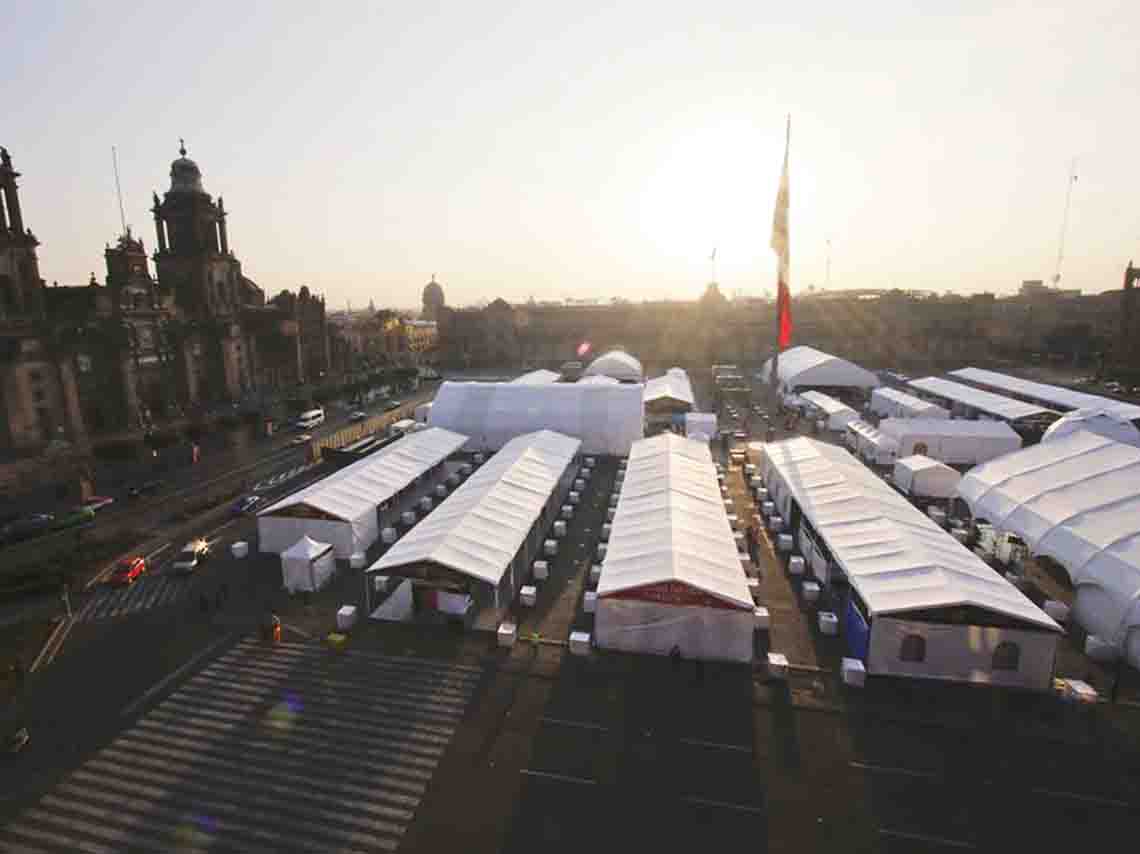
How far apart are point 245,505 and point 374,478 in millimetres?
8917

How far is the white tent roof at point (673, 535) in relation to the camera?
2158cm

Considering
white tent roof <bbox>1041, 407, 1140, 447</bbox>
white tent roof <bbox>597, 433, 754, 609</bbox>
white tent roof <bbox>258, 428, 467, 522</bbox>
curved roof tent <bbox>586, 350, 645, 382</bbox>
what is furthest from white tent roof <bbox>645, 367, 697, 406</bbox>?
white tent roof <bbox>1041, 407, 1140, 447</bbox>

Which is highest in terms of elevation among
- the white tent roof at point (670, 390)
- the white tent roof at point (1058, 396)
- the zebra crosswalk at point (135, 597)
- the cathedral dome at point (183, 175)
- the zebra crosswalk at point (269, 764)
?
the cathedral dome at point (183, 175)

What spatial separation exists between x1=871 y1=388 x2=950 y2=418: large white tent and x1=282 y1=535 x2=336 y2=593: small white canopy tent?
180 ft

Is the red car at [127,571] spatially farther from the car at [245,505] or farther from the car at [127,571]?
the car at [245,505]

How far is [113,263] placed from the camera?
60.4 meters

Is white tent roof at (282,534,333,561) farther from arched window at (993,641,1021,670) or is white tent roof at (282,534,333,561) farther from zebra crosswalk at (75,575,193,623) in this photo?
arched window at (993,641,1021,670)

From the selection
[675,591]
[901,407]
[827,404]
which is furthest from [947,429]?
[675,591]

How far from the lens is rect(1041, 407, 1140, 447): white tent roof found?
44375 mm

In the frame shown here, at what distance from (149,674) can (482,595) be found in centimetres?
1171

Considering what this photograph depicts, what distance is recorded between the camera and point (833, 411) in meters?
59.1

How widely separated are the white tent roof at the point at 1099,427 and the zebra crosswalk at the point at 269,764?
46968mm

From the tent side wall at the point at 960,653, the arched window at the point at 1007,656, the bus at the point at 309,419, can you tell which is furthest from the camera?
the bus at the point at 309,419

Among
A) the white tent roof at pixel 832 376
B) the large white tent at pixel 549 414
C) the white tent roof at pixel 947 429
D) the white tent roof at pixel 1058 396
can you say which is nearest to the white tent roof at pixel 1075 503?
the white tent roof at pixel 947 429
